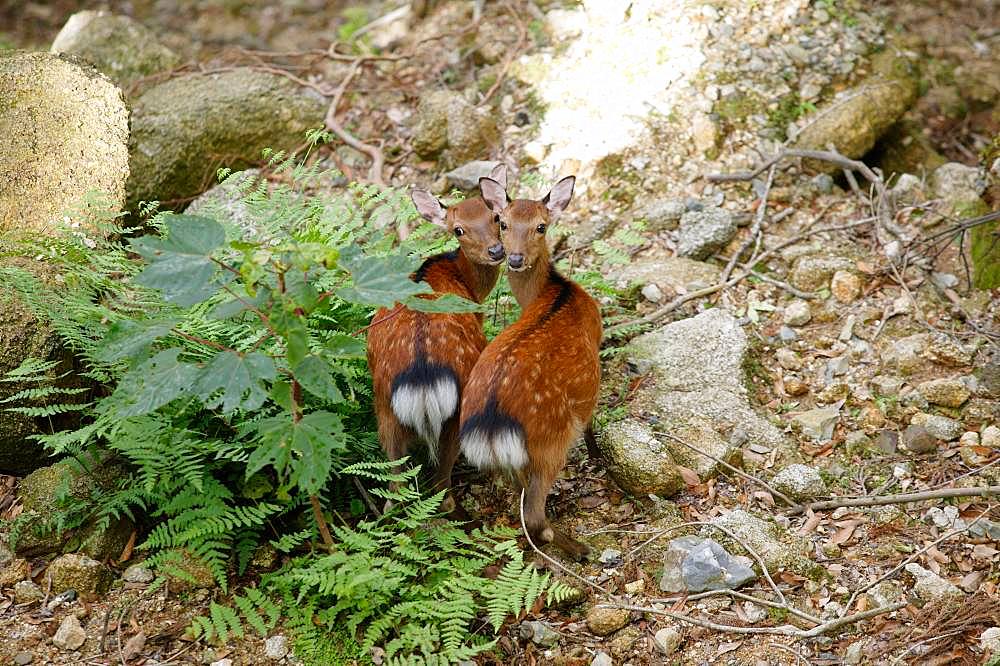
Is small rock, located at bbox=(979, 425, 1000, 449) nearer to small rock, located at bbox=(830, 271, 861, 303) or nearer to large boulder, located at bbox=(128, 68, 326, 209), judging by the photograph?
small rock, located at bbox=(830, 271, 861, 303)

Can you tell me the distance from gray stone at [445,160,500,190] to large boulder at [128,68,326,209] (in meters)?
1.35

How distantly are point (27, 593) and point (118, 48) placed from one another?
17.3 ft

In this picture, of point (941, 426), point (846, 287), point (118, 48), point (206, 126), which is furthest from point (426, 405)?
point (118, 48)

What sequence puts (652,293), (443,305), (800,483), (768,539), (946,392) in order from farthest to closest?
(652,293) → (946,392) → (800,483) → (768,539) → (443,305)

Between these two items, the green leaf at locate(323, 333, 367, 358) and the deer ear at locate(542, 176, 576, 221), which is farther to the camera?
the deer ear at locate(542, 176, 576, 221)

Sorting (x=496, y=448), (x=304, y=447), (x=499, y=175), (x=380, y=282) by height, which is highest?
(x=380, y=282)

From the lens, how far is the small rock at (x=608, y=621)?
4086 mm

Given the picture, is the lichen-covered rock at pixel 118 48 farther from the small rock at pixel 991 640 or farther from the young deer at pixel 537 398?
the small rock at pixel 991 640

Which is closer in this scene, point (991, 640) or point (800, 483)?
point (991, 640)

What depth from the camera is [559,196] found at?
563cm

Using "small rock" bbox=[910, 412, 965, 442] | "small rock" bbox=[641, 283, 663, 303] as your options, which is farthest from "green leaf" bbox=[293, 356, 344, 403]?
"small rock" bbox=[910, 412, 965, 442]

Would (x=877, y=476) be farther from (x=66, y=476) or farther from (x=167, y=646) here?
(x=66, y=476)

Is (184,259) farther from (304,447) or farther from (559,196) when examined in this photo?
(559,196)

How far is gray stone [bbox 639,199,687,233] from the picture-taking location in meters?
6.41
